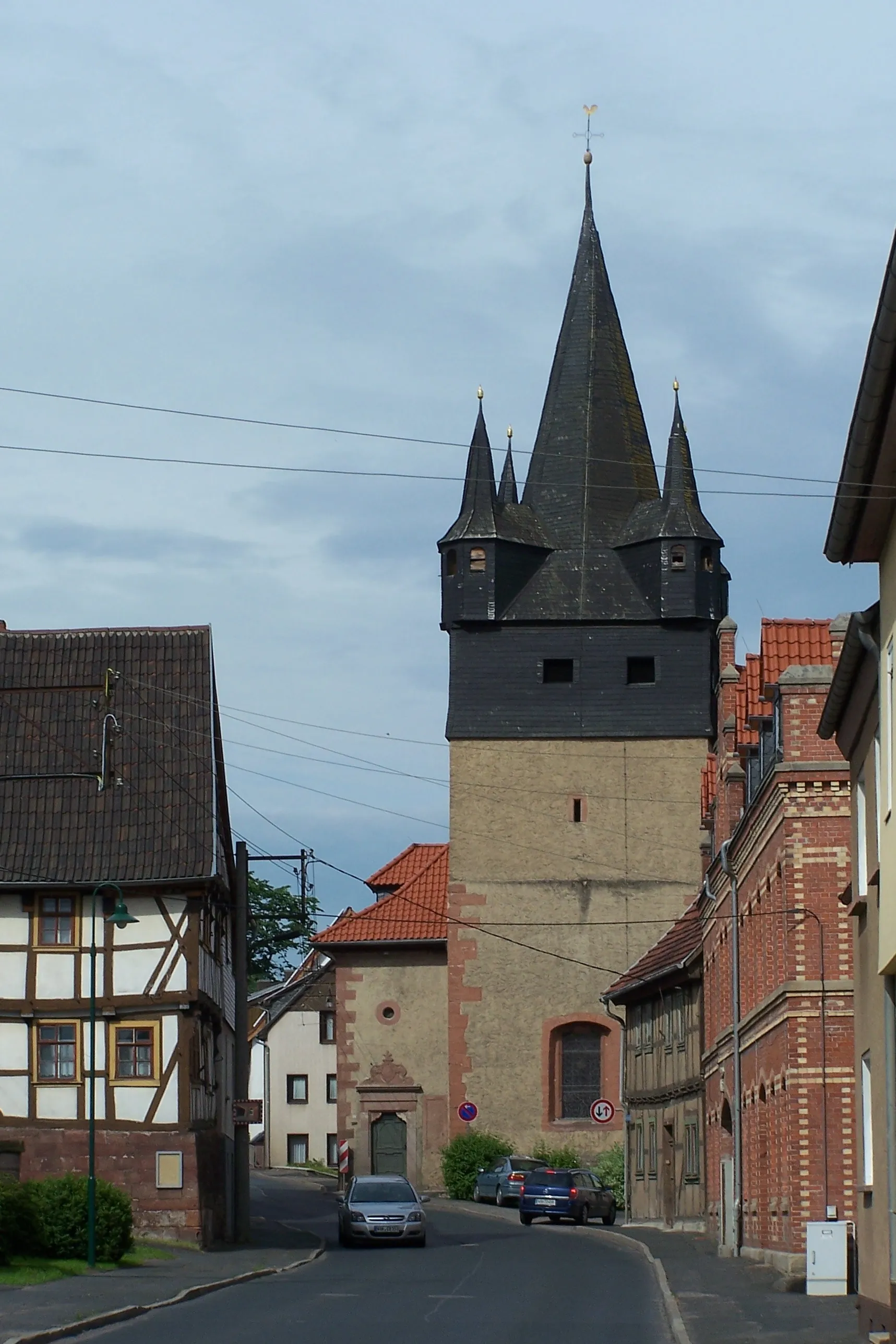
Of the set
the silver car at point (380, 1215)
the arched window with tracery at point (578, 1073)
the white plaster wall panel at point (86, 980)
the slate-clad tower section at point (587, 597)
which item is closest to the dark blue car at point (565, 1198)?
the silver car at point (380, 1215)

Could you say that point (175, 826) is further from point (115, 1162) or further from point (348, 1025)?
point (348, 1025)

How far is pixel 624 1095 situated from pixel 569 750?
993 centimetres

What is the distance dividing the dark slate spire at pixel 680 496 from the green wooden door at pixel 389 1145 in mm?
17553

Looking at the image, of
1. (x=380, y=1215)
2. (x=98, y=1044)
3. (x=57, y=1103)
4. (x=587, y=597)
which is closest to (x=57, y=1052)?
(x=98, y=1044)

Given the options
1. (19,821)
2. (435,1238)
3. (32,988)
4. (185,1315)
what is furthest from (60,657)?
(185,1315)

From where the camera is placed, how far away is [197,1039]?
3438 centimetres

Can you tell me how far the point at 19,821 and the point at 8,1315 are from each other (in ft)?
54.7

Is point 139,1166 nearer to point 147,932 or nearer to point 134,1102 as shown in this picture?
point 134,1102

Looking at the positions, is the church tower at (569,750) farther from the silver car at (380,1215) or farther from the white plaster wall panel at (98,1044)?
the white plaster wall panel at (98,1044)

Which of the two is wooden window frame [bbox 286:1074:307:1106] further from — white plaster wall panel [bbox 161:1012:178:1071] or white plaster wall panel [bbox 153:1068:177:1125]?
white plaster wall panel [bbox 153:1068:177:1125]

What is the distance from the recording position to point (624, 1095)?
51.9 meters

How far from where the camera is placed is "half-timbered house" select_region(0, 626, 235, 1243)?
1294 inches

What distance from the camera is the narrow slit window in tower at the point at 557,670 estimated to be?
2280 inches

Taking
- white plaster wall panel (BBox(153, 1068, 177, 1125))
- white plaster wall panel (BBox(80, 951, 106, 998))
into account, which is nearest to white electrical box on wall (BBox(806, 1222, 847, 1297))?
white plaster wall panel (BBox(153, 1068, 177, 1125))
